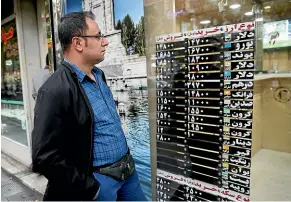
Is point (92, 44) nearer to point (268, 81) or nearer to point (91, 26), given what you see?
point (91, 26)

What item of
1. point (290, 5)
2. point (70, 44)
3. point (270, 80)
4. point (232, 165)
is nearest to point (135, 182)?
point (232, 165)

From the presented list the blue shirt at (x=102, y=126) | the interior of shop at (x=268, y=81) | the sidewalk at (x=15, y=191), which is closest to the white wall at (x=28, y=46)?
the sidewalk at (x=15, y=191)

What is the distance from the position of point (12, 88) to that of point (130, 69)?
3573 mm

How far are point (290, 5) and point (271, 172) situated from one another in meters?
1.42

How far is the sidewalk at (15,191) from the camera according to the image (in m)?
3.47

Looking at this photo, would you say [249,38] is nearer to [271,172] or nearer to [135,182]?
[271,172]

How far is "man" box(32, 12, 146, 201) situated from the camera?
59.6 inches

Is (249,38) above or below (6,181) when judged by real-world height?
above

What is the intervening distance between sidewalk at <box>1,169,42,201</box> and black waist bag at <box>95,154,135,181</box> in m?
2.15

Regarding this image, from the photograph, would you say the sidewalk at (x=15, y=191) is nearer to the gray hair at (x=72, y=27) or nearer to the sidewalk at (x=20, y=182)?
the sidewalk at (x=20, y=182)

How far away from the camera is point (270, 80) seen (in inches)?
82.0

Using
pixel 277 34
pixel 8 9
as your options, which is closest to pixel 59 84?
pixel 277 34

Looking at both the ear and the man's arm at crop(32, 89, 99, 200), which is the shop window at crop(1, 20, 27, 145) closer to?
the ear

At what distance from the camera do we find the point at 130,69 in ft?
8.43
